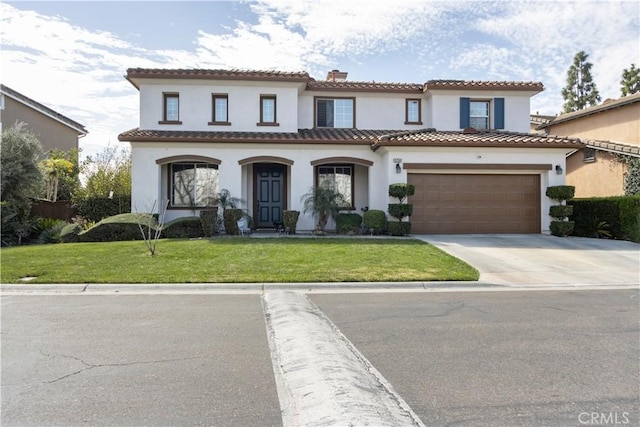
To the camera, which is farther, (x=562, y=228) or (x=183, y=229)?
(x=562, y=228)

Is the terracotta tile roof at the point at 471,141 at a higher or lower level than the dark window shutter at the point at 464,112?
lower

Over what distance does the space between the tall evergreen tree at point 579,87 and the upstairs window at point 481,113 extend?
104 ft

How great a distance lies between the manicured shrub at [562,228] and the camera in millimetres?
15648

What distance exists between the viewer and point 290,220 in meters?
16.4

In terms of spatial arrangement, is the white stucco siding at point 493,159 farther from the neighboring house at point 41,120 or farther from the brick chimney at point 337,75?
the neighboring house at point 41,120

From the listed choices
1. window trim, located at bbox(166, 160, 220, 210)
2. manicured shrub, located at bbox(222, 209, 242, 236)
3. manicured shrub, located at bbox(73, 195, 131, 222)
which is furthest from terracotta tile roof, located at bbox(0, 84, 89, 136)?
manicured shrub, located at bbox(222, 209, 242, 236)

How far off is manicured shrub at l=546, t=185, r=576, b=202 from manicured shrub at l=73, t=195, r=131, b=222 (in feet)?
57.5

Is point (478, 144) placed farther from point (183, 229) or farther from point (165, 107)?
point (165, 107)

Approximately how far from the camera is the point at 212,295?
8.16m

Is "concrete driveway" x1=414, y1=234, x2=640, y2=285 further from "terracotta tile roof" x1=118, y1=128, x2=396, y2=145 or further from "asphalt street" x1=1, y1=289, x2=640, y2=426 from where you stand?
"terracotta tile roof" x1=118, y1=128, x2=396, y2=145

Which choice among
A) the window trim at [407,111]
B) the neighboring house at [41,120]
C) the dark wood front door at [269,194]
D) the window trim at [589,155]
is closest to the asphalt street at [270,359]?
the dark wood front door at [269,194]

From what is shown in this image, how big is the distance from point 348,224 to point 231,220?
4.45 meters

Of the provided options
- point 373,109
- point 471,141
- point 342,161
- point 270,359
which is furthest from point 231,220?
point 270,359

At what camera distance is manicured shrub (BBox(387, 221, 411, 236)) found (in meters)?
15.5
